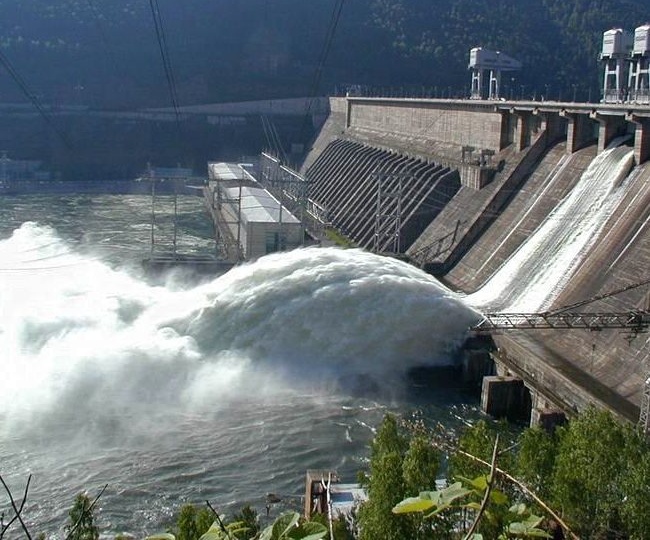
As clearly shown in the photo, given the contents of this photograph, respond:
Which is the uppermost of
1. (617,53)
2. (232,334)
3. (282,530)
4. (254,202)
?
(617,53)

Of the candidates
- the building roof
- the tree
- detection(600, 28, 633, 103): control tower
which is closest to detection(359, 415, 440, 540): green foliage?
the tree

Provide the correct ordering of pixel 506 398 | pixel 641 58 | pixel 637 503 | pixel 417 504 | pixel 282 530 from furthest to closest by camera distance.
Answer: pixel 641 58
pixel 506 398
pixel 637 503
pixel 282 530
pixel 417 504

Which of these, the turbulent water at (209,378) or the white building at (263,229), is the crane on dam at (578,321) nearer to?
the turbulent water at (209,378)

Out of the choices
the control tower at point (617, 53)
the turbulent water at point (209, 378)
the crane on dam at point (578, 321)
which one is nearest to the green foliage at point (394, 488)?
the turbulent water at point (209, 378)

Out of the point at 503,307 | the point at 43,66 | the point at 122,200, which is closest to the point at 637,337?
the point at 503,307

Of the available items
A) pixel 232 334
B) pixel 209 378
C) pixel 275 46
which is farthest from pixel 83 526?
pixel 275 46

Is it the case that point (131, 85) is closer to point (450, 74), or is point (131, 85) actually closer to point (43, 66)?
point (43, 66)

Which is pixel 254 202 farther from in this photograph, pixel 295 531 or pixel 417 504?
pixel 417 504

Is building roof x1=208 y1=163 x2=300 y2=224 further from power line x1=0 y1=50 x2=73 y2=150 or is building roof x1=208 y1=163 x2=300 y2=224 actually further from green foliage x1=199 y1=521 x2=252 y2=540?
green foliage x1=199 y1=521 x2=252 y2=540
